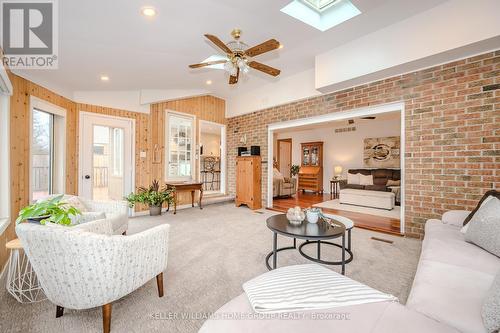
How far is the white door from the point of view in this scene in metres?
4.19

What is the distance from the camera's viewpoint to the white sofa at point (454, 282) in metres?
1.01

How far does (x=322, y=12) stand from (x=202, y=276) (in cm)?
362

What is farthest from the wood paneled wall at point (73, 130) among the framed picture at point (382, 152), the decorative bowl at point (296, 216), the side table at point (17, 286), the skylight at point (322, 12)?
the framed picture at point (382, 152)

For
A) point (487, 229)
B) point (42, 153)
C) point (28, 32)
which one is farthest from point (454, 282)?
point (42, 153)

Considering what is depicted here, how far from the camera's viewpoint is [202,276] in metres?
2.22

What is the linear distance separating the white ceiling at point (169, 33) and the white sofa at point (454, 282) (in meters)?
2.65

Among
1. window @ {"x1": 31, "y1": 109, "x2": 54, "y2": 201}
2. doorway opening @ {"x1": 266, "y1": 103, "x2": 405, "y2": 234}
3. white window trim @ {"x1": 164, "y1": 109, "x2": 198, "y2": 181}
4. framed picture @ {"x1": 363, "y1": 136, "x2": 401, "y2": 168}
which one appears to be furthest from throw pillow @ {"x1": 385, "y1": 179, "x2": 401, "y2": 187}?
window @ {"x1": 31, "y1": 109, "x2": 54, "y2": 201}

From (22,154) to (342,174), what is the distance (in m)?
8.39

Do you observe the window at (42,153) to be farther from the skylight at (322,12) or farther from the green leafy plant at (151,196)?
the skylight at (322,12)

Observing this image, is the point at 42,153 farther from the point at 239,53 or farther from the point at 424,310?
the point at 424,310

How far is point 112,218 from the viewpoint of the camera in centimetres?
270

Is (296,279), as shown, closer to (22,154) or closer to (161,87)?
Result: (22,154)

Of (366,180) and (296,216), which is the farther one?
(366,180)

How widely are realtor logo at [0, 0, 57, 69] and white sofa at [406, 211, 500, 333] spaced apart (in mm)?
3681
